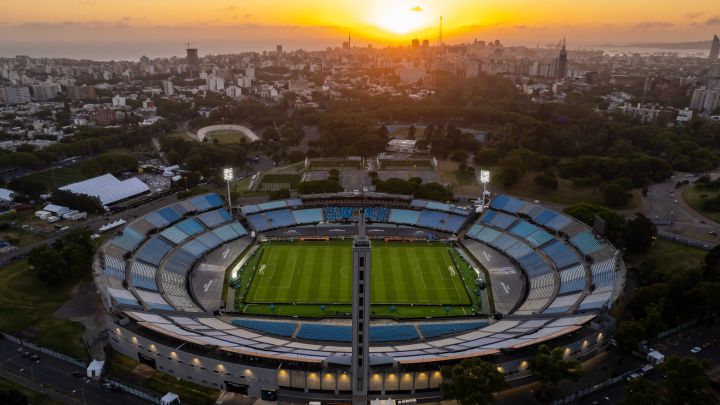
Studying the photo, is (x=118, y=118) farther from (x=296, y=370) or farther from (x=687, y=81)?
(x=687, y=81)

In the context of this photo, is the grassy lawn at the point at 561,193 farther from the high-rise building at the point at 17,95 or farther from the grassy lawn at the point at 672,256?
the high-rise building at the point at 17,95

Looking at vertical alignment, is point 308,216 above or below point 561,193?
below

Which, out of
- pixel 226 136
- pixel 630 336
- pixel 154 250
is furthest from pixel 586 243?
pixel 226 136

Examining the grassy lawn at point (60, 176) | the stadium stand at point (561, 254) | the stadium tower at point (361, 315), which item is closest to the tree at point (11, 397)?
the stadium tower at point (361, 315)

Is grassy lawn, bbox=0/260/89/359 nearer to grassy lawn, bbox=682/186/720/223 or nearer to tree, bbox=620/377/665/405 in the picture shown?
tree, bbox=620/377/665/405

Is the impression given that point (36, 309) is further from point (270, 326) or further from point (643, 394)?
point (643, 394)

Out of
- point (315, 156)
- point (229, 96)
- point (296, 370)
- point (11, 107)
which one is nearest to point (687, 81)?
point (315, 156)
